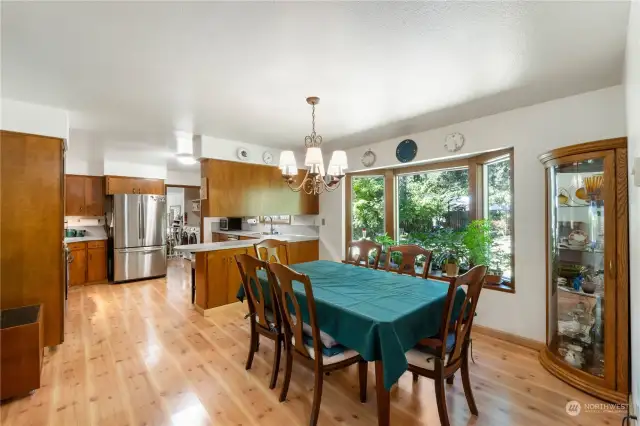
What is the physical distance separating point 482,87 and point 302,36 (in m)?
1.59

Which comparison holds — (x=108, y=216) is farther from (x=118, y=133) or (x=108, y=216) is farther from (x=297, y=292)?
(x=297, y=292)

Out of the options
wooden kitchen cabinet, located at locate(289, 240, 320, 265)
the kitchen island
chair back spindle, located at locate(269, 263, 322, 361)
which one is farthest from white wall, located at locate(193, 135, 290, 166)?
chair back spindle, located at locate(269, 263, 322, 361)

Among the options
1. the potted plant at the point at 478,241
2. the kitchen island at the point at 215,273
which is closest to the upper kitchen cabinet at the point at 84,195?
the kitchen island at the point at 215,273

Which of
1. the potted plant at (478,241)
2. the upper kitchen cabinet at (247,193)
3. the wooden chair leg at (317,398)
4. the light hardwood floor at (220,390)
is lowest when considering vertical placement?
the light hardwood floor at (220,390)

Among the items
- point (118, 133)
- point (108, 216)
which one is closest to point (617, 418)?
point (118, 133)

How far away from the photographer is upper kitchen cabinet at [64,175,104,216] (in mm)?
5133

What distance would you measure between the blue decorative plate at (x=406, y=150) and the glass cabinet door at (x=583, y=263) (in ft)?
4.89

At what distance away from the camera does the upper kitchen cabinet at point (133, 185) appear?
5328mm

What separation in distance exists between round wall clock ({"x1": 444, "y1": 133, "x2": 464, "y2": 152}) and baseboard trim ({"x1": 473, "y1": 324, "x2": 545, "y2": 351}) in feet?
6.57

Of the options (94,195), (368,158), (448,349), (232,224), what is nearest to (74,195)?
(94,195)

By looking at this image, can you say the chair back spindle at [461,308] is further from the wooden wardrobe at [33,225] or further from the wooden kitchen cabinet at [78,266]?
the wooden kitchen cabinet at [78,266]

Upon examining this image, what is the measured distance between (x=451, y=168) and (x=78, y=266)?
629 centimetres

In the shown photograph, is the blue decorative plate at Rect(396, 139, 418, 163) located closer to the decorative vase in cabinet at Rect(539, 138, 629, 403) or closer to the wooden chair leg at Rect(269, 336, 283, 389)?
the decorative vase in cabinet at Rect(539, 138, 629, 403)

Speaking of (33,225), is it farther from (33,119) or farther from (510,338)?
(510,338)
